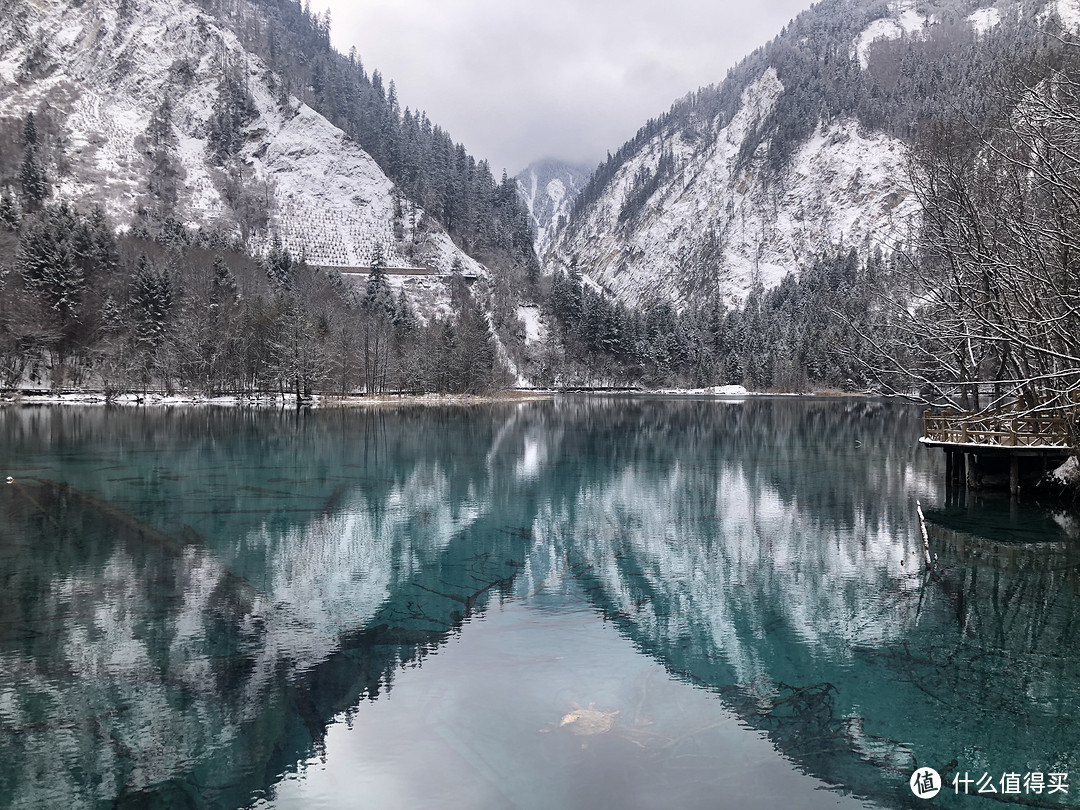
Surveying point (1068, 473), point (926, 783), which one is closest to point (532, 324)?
point (1068, 473)

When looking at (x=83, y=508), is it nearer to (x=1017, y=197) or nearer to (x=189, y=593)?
(x=189, y=593)

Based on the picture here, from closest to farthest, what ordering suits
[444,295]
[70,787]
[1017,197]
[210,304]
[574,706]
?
1. [70,787]
2. [574,706]
3. [1017,197]
4. [210,304]
5. [444,295]

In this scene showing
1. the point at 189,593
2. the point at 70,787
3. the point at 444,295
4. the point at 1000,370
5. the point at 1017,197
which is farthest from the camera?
the point at 444,295

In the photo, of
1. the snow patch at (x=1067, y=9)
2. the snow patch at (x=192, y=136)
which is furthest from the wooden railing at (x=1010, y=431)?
the snow patch at (x=1067, y=9)

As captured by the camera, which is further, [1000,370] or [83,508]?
[1000,370]

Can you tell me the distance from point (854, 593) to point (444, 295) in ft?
461

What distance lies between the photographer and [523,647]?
46.2 feet

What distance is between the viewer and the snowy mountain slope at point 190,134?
159625mm

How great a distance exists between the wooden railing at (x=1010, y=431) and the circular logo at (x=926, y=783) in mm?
18926

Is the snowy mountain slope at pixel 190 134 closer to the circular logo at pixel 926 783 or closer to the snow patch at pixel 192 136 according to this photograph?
the snow patch at pixel 192 136

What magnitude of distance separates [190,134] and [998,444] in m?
194

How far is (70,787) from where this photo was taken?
29.7 ft

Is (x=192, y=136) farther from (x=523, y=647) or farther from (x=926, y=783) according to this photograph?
(x=926, y=783)

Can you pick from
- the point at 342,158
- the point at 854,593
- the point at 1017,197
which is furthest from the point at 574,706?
the point at 342,158
